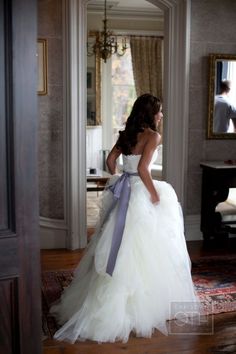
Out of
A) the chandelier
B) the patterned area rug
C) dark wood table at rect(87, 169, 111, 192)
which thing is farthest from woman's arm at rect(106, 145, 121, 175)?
the chandelier

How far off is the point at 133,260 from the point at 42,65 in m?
2.45

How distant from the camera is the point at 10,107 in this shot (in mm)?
1732

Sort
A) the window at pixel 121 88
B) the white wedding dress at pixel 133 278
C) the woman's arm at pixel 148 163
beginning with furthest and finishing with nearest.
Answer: the window at pixel 121 88 → the woman's arm at pixel 148 163 → the white wedding dress at pixel 133 278

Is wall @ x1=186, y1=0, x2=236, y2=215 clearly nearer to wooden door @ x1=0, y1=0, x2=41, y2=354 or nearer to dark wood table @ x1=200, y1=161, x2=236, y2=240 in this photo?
dark wood table @ x1=200, y1=161, x2=236, y2=240

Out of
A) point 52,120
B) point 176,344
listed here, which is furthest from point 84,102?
point 176,344

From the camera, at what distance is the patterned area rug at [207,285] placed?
3.24 meters

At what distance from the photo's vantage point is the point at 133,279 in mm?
2859

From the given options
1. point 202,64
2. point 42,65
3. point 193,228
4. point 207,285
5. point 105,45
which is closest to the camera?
point 207,285

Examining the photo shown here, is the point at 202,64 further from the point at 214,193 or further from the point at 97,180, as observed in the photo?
the point at 97,180

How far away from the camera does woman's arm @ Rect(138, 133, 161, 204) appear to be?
2988mm

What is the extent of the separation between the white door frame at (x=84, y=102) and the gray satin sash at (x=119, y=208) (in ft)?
4.83

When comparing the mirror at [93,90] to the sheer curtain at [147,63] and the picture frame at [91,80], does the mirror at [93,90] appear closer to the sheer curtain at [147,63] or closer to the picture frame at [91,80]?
the picture frame at [91,80]

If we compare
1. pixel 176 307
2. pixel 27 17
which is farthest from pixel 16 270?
pixel 176 307

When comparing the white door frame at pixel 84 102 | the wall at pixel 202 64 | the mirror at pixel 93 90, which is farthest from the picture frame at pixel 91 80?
the wall at pixel 202 64
